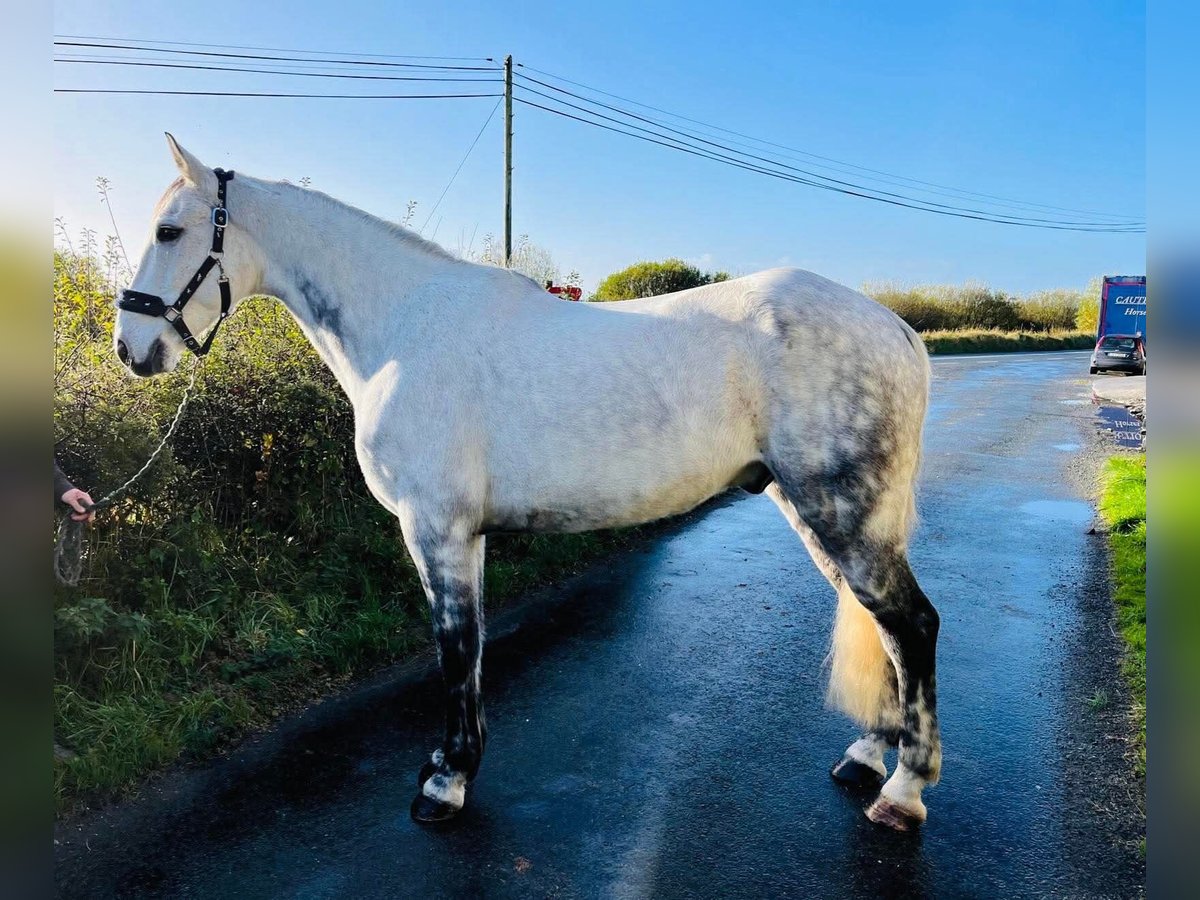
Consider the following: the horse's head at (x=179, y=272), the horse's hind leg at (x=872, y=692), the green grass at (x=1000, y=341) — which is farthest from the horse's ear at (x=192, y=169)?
the green grass at (x=1000, y=341)

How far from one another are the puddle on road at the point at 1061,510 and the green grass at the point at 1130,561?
159 mm

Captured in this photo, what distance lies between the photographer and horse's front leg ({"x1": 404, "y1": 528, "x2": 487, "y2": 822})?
3035 mm

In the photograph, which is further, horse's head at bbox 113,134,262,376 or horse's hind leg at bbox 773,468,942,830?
horse's head at bbox 113,134,262,376

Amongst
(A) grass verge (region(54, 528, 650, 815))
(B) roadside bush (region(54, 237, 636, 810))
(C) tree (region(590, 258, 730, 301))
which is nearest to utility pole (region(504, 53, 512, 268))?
(C) tree (region(590, 258, 730, 301))

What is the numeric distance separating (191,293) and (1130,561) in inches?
250

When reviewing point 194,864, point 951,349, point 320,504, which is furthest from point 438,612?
point 951,349

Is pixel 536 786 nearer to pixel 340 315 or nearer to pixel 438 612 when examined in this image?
pixel 438 612

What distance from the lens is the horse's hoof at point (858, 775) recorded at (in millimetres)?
3232

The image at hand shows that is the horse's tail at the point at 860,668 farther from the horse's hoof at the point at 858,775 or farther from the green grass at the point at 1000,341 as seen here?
the green grass at the point at 1000,341

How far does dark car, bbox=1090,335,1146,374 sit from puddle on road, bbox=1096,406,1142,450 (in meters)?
8.55

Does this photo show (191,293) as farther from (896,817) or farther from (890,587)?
(896,817)

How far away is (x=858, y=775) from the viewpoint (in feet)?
10.6

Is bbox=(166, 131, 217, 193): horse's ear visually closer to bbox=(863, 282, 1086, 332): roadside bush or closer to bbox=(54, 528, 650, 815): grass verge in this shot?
bbox=(54, 528, 650, 815): grass verge
